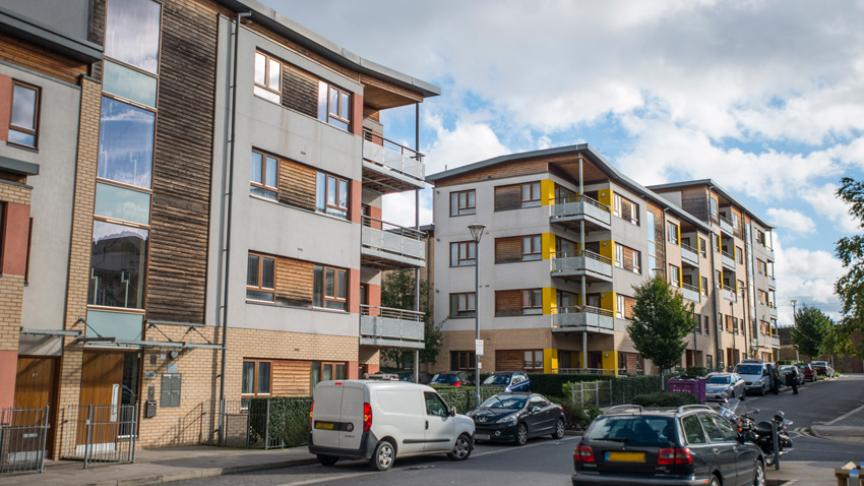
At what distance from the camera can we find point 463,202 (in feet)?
156

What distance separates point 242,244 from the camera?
22688 mm

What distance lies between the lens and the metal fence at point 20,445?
15.0 m

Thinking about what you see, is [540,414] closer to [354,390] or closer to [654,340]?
[354,390]

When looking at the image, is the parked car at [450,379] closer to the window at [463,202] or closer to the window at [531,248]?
the window at [531,248]

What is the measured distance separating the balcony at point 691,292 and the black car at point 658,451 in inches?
1914

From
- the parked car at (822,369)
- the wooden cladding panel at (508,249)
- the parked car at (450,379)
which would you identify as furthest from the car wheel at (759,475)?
the parked car at (822,369)

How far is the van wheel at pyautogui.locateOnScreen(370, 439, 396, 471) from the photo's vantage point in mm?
16031

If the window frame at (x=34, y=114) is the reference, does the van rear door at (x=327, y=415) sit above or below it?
below

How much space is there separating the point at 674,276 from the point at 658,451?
1967 inches

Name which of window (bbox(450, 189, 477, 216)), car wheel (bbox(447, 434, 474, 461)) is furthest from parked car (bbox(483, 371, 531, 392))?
car wheel (bbox(447, 434, 474, 461))

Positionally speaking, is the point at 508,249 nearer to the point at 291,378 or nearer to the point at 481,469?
the point at 291,378

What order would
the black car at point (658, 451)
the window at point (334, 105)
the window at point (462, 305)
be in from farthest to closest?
the window at point (462, 305)
the window at point (334, 105)
the black car at point (658, 451)

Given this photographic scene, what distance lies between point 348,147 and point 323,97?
1.88 m

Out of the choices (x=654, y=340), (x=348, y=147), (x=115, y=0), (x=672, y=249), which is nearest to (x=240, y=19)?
(x=115, y=0)
